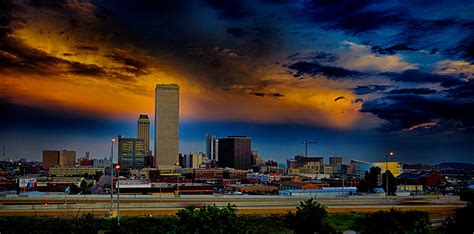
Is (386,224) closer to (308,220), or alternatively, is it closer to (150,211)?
(308,220)

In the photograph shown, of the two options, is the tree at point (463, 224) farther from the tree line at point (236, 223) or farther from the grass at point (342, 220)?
the grass at point (342, 220)

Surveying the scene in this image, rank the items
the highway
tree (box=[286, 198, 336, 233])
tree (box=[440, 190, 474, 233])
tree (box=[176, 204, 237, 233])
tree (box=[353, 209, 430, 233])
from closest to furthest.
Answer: tree (box=[176, 204, 237, 233]), tree (box=[440, 190, 474, 233]), tree (box=[286, 198, 336, 233]), tree (box=[353, 209, 430, 233]), the highway

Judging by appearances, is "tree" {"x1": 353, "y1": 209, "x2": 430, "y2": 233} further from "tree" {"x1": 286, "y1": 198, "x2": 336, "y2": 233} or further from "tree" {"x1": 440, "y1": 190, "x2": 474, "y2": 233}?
"tree" {"x1": 286, "y1": 198, "x2": 336, "y2": 233}

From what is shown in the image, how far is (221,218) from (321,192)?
196 ft

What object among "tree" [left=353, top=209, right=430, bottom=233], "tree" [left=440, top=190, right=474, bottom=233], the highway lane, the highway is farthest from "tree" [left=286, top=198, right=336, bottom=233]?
the highway

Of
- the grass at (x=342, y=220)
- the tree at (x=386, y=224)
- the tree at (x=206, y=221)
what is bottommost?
the grass at (x=342, y=220)

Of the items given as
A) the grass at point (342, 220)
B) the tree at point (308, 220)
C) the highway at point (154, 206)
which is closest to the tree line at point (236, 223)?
the tree at point (308, 220)

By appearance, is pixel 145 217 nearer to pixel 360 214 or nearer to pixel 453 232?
pixel 360 214

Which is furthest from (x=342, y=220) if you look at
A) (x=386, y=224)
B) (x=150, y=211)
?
(x=150, y=211)

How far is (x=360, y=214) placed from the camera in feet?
155

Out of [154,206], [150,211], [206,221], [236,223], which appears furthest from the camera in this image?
[154,206]

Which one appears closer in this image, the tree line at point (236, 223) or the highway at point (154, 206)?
the tree line at point (236, 223)

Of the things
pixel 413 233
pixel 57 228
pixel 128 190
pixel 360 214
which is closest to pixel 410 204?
pixel 360 214

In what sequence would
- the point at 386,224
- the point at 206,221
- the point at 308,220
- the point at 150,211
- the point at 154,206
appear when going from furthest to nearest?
the point at 154,206 < the point at 150,211 < the point at 386,224 < the point at 308,220 < the point at 206,221
